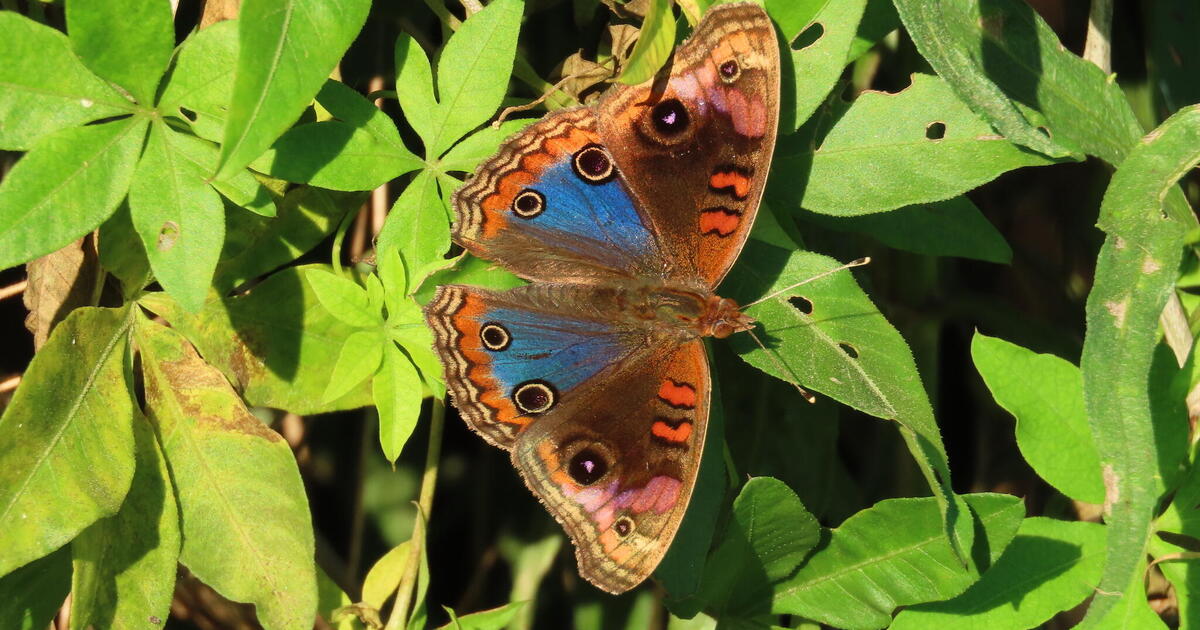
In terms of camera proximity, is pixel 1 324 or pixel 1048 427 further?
pixel 1 324

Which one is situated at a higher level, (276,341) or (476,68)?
(476,68)

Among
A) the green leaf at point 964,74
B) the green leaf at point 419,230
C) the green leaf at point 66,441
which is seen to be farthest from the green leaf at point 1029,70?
the green leaf at point 66,441

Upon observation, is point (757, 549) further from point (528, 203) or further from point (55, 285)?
point (55, 285)

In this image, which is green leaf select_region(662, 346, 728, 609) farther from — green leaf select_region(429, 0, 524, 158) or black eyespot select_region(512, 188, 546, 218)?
green leaf select_region(429, 0, 524, 158)

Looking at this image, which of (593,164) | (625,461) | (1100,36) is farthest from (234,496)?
(1100,36)

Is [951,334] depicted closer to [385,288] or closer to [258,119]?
[385,288]

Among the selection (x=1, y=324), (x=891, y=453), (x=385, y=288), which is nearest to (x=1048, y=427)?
(x=891, y=453)

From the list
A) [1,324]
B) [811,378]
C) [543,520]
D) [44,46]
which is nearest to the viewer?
[44,46]
